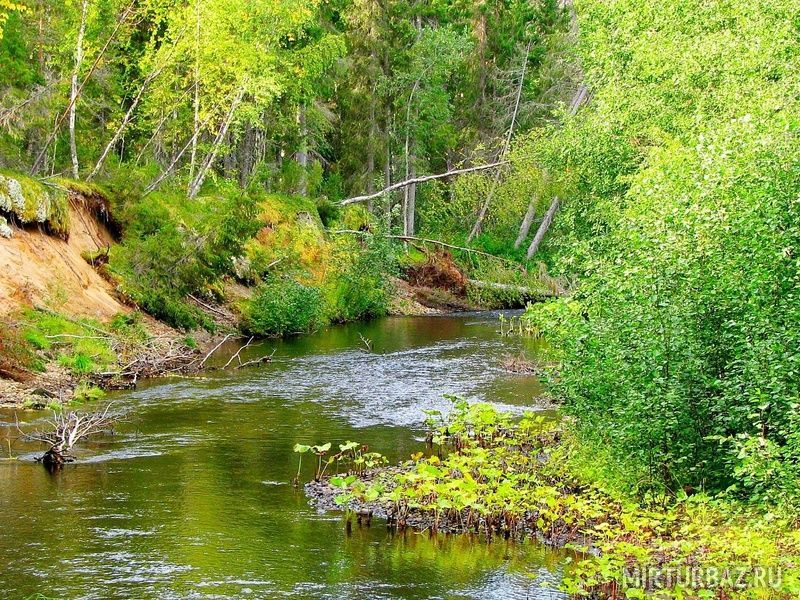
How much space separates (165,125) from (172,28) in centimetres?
529

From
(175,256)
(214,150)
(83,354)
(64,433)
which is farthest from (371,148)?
(64,433)

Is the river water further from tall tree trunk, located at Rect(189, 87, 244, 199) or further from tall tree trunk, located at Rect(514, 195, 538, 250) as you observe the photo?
tall tree trunk, located at Rect(514, 195, 538, 250)

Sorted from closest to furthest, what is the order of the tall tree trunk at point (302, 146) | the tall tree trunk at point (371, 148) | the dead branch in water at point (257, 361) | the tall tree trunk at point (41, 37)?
the dead branch in water at point (257, 361) → the tall tree trunk at point (41, 37) → the tall tree trunk at point (302, 146) → the tall tree trunk at point (371, 148)

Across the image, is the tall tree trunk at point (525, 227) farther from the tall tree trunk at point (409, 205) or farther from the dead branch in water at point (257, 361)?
the dead branch in water at point (257, 361)

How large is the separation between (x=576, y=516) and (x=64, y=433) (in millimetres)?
7682

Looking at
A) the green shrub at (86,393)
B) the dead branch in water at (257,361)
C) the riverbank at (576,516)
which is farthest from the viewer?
the dead branch in water at (257,361)

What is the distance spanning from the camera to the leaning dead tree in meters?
14.3

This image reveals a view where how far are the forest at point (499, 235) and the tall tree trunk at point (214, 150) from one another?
144 mm

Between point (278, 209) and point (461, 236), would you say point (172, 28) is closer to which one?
point (278, 209)

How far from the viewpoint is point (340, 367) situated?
2511 centimetres

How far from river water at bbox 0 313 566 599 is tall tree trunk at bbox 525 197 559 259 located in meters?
32.4

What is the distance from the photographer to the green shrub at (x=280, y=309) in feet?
102

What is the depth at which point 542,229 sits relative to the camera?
54.6 meters

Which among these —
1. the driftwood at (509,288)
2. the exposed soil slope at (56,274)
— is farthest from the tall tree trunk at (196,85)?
the driftwood at (509,288)
